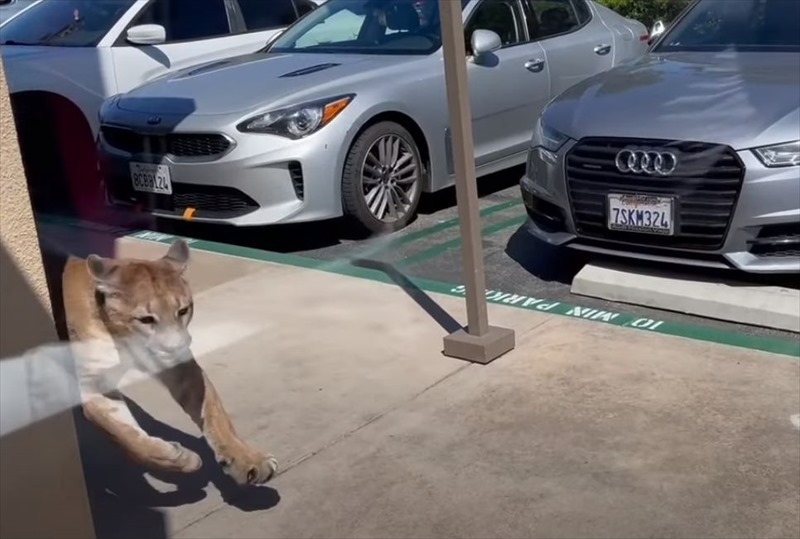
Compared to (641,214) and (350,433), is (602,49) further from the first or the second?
(350,433)

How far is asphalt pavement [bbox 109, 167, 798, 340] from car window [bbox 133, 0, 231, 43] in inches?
94.3

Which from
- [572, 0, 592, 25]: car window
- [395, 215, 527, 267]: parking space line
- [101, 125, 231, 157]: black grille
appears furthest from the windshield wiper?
[572, 0, 592, 25]: car window

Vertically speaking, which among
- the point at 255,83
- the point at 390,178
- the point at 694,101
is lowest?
the point at 390,178

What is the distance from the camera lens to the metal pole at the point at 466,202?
14.0 feet

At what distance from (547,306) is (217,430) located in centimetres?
247

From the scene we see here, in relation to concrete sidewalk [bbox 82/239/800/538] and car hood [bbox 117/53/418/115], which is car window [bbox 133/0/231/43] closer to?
car hood [bbox 117/53/418/115]

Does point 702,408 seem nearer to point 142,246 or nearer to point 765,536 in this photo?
point 765,536

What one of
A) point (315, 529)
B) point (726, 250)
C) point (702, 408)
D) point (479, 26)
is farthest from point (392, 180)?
point (315, 529)

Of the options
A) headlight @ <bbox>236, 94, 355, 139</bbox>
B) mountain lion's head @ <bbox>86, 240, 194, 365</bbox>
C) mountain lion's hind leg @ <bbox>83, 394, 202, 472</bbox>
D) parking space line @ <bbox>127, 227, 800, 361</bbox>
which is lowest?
parking space line @ <bbox>127, 227, 800, 361</bbox>

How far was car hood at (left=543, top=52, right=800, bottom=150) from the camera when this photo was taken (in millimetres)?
4855

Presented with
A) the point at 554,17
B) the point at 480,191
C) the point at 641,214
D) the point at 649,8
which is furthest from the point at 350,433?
the point at 649,8

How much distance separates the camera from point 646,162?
505cm

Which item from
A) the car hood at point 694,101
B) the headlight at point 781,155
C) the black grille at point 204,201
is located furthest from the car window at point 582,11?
the headlight at point 781,155

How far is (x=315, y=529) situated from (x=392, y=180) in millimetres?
3690
